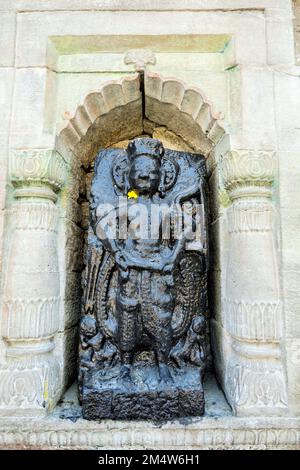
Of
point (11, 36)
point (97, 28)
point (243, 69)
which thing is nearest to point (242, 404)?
point (243, 69)

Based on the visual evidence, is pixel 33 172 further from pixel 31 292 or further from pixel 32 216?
pixel 31 292

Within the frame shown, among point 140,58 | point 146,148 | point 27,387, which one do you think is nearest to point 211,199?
point 146,148

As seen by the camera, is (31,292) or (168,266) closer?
(31,292)

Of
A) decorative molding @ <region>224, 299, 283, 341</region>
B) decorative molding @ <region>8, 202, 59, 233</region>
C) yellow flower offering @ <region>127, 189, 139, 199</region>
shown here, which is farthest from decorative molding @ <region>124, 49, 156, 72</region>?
decorative molding @ <region>224, 299, 283, 341</region>

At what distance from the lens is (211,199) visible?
2557mm

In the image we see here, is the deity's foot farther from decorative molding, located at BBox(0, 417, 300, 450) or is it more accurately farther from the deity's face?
the deity's face

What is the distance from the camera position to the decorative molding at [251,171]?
6.72 feet

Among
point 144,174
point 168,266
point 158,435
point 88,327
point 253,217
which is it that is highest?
point 144,174

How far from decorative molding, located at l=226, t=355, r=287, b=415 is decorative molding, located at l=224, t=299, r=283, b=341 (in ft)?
Result: 0.51

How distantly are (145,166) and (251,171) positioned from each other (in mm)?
704

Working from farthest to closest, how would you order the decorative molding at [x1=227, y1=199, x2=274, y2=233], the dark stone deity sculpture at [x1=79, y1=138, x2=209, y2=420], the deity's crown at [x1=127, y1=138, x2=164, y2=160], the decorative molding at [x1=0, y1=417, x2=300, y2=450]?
the deity's crown at [x1=127, y1=138, x2=164, y2=160] < the decorative molding at [x1=227, y1=199, x2=274, y2=233] < the dark stone deity sculpture at [x1=79, y1=138, x2=209, y2=420] < the decorative molding at [x1=0, y1=417, x2=300, y2=450]

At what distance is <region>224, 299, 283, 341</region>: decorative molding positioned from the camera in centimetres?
193

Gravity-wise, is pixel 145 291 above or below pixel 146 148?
below

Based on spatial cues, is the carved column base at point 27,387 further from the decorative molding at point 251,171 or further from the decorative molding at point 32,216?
the decorative molding at point 251,171
